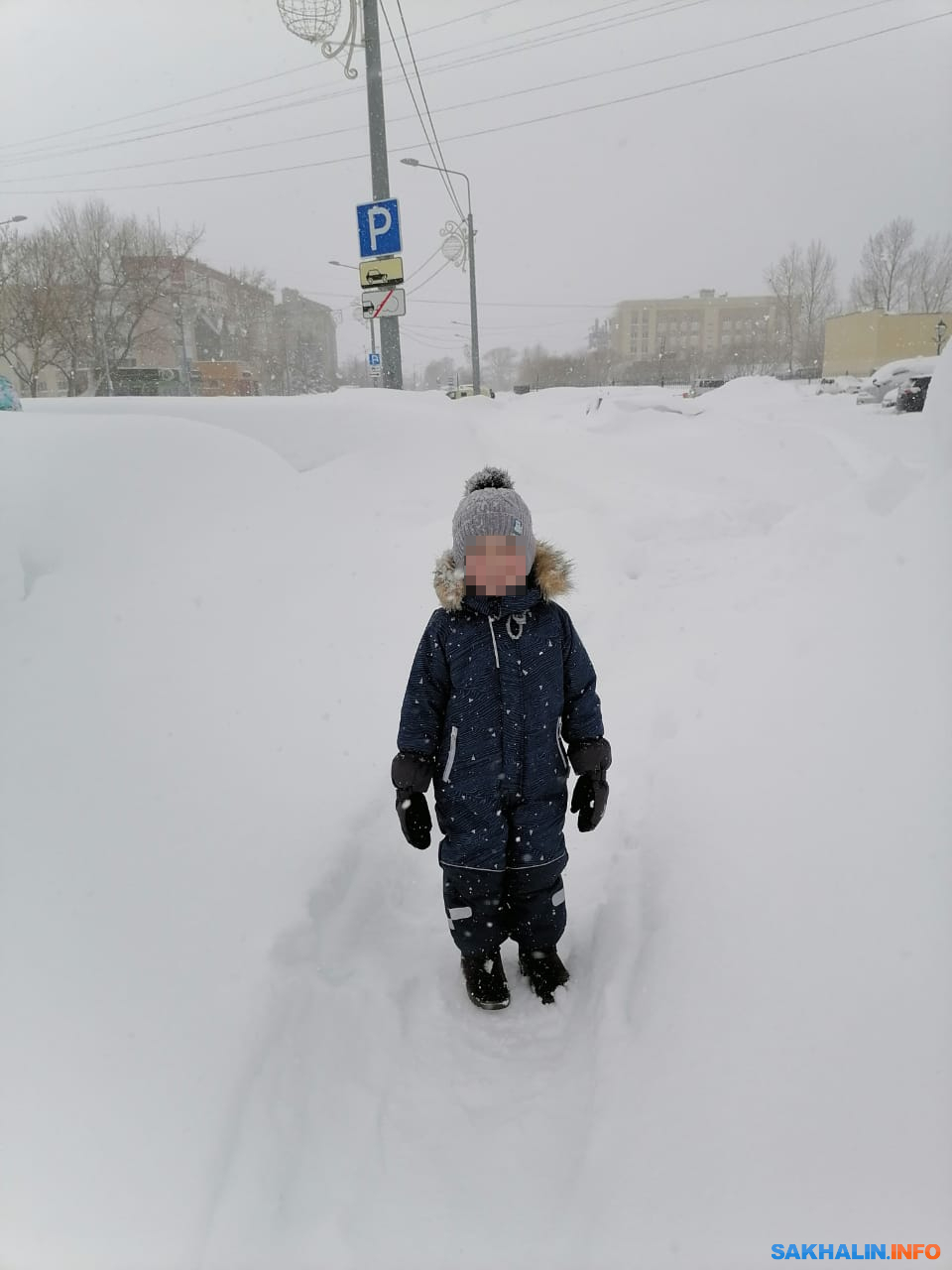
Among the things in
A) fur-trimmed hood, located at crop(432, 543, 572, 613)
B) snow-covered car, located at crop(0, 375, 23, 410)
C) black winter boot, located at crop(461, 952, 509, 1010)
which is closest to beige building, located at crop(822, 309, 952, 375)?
snow-covered car, located at crop(0, 375, 23, 410)

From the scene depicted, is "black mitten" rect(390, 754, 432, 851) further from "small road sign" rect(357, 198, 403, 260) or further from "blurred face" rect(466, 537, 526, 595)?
"small road sign" rect(357, 198, 403, 260)

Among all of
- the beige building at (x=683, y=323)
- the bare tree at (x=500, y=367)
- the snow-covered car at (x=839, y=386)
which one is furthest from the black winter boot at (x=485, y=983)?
Result: the beige building at (x=683, y=323)

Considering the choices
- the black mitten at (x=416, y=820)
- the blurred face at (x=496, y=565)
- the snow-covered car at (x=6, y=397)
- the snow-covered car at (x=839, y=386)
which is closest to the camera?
the blurred face at (x=496, y=565)

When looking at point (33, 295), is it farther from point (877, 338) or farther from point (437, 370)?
point (437, 370)

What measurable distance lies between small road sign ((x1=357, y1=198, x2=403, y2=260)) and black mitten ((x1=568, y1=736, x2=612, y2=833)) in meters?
6.46

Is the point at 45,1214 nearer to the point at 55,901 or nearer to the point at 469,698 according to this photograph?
the point at 55,901

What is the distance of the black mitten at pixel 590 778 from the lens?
2318 mm

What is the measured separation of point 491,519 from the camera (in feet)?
7.07

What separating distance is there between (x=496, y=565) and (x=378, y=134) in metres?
7.38

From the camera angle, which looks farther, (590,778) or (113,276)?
(113,276)

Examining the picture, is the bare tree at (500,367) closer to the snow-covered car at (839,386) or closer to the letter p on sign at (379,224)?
the snow-covered car at (839,386)

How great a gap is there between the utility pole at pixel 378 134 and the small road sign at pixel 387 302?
279mm

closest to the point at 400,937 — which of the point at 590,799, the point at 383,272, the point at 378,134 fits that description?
the point at 590,799

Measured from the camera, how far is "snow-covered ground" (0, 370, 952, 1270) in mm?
1664
